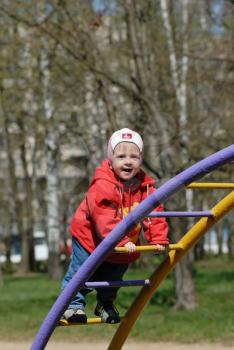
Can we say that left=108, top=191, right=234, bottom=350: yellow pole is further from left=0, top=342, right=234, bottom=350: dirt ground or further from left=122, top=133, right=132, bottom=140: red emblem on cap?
left=0, top=342, right=234, bottom=350: dirt ground

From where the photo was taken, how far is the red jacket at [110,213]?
6035 millimetres

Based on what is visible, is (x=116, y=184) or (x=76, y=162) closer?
(x=116, y=184)

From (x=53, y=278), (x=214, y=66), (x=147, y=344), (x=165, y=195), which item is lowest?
(x=53, y=278)

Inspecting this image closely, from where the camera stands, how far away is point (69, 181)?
4638cm

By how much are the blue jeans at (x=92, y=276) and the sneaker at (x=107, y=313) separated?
0.04 meters

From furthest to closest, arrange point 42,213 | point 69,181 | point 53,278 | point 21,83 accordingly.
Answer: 1. point 69,181
2. point 42,213
3. point 53,278
4. point 21,83

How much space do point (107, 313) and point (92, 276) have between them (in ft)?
0.83

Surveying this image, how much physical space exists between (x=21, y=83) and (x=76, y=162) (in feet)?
40.7

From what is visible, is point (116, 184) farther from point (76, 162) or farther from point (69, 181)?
point (69, 181)

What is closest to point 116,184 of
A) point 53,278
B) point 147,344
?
point 147,344

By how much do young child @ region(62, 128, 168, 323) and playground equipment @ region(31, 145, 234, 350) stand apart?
143mm

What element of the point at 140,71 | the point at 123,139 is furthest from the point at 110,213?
the point at 140,71

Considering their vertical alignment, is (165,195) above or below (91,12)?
below

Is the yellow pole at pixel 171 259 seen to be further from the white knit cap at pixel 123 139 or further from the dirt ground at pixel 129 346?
the dirt ground at pixel 129 346
